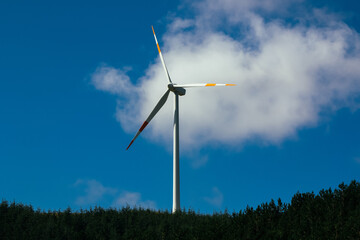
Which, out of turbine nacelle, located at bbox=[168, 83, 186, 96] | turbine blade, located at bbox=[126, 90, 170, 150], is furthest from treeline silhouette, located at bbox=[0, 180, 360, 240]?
turbine nacelle, located at bbox=[168, 83, 186, 96]

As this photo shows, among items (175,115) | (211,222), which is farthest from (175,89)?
(211,222)

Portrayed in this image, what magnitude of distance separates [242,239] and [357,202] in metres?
6.09

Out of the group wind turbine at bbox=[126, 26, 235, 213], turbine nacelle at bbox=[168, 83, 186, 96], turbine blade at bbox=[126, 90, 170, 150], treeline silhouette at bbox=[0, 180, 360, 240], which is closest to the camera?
treeline silhouette at bbox=[0, 180, 360, 240]

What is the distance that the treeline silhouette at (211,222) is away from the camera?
1839 centimetres

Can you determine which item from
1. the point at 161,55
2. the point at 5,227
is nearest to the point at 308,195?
the point at 5,227

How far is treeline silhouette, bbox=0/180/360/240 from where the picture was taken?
18.4 m

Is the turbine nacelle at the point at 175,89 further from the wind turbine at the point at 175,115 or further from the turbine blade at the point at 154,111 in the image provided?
the turbine blade at the point at 154,111

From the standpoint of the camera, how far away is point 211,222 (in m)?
21.5

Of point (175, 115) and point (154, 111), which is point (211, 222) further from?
point (154, 111)

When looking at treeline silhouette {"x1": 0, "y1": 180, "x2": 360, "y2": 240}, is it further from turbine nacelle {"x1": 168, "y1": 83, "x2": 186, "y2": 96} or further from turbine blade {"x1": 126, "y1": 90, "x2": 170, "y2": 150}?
turbine nacelle {"x1": 168, "y1": 83, "x2": 186, "y2": 96}

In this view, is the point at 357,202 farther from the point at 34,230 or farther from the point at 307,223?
the point at 34,230

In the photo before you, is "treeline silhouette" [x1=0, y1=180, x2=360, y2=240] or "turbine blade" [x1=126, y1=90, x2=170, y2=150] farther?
"turbine blade" [x1=126, y1=90, x2=170, y2=150]

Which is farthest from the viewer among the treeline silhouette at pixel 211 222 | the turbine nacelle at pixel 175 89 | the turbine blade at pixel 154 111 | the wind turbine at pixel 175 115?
the turbine blade at pixel 154 111

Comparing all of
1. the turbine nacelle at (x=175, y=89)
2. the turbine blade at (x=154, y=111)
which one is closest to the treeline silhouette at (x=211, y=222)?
the turbine blade at (x=154, y=111)
